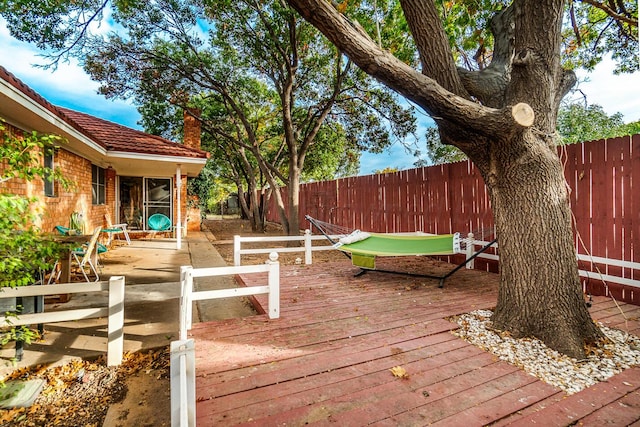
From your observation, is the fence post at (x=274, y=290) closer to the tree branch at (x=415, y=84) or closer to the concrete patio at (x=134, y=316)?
the concrete patio at (x=134, y=316)

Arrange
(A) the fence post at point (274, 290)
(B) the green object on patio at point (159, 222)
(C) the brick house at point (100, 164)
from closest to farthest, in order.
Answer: (A) the fence post at point (274, 290)
(C) the brick house at point (100, 164)
(B) the green object on patio at point (159, 222)

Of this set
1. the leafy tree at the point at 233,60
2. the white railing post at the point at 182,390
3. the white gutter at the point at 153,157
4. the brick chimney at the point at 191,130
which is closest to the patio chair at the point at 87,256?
the white gutter at the point at 153,157

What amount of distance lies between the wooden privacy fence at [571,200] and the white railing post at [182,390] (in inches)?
152

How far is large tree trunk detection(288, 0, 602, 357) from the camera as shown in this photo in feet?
8.61

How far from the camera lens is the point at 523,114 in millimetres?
2631

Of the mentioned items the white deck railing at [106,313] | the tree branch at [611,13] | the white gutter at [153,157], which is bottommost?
the white deck railing at [106,313]

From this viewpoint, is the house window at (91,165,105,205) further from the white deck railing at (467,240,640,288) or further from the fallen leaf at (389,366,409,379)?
the white deck railing at (467,240,640,288)

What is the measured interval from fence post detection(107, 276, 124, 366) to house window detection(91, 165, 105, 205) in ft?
21.8

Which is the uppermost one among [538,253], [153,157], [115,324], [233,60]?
[233,60]

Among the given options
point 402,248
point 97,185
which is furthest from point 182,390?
point 97,185

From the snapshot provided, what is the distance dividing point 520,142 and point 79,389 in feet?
13.7

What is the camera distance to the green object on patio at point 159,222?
988 centimetres

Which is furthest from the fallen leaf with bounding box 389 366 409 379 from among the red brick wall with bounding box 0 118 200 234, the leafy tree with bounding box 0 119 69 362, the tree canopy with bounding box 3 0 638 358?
the red brick wall with bounding box 0 118 200 234

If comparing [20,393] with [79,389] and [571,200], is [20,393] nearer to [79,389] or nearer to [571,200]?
[79,389]
